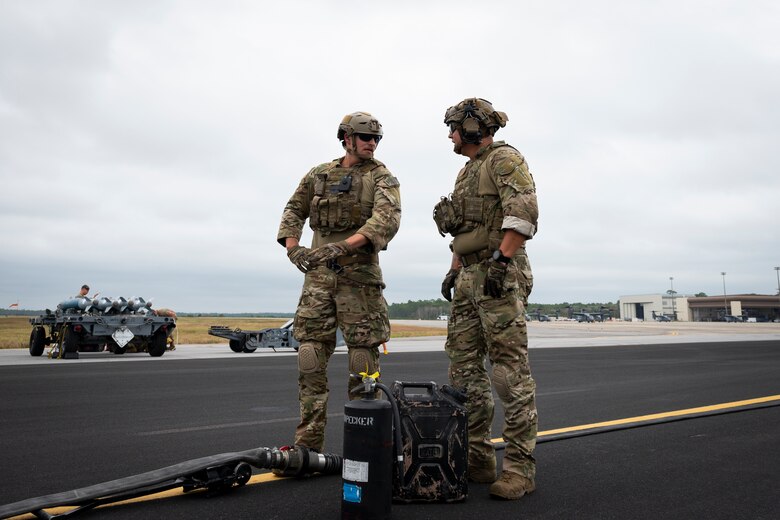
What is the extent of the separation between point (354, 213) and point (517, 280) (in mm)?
1192

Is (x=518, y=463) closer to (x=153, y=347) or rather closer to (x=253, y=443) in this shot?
(x=253, y=443)

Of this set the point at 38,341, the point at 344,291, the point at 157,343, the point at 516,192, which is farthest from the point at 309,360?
the point at 38,341

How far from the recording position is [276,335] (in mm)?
17312

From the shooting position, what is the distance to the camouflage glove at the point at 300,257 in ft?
12.5

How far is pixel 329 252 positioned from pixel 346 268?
0.18 meters

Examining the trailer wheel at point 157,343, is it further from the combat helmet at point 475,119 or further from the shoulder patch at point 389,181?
the combat helmet at point 475,119

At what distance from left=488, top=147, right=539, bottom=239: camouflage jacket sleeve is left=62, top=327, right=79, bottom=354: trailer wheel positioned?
46.4 ft

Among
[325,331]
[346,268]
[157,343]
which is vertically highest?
[346,268]

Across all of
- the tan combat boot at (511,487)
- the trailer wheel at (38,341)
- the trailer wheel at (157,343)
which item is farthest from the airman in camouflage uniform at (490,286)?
the trailer wheel at (38,341)

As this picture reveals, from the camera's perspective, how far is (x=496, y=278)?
10.8 feet

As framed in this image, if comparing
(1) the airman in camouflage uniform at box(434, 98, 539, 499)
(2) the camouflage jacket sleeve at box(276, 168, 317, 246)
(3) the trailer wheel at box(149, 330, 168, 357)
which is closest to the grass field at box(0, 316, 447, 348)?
(3) the trailer wheel at box(149, 330, 168, 357)

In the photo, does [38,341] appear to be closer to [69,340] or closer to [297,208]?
[69,340]

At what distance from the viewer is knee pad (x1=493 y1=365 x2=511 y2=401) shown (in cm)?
338

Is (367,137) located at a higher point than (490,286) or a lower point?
higher
